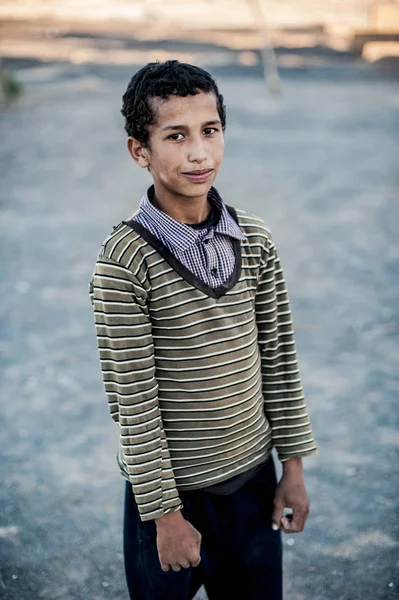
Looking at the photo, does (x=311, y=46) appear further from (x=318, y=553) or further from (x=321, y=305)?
(x=318, y=553)

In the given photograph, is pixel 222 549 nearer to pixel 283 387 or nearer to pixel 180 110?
pixel 283 387

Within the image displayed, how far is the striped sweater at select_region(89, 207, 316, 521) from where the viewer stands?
5.19 feet

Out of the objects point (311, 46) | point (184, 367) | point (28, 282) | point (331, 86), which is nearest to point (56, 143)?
point (28, 282)

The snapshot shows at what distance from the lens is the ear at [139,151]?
1.69 metres

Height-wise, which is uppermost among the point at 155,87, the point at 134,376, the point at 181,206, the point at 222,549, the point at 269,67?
the point at 269,67

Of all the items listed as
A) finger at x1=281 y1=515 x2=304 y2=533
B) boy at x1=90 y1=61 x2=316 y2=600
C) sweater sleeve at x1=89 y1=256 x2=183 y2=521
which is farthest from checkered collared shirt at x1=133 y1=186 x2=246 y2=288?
finger at x1=281 y1=515 x2=304 y2=533

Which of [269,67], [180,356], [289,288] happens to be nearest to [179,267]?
[180,356]

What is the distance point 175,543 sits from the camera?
1.63 metres

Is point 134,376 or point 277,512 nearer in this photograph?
point 134,376

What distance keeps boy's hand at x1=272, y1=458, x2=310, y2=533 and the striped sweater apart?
0.06 metres

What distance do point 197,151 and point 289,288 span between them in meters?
3.64

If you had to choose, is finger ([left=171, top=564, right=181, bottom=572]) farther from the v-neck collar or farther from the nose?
the nose

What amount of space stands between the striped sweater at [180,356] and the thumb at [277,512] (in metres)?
0.12

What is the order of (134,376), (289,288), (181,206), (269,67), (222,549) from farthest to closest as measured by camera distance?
(269,67) → (289,288) → (222,549) → (181,206) → (134,376)
